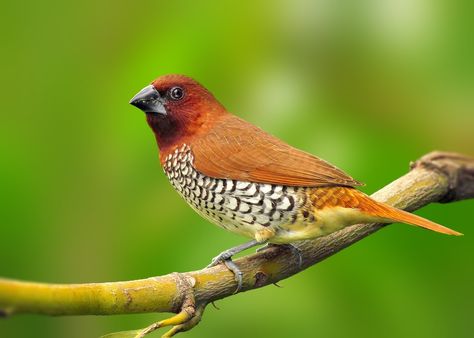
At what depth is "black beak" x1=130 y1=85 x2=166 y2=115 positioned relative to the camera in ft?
9.54

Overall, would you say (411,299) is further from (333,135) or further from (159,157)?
(159,157)

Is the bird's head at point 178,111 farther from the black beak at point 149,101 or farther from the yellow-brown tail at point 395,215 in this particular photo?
the yellow-brown tail at point 395,215

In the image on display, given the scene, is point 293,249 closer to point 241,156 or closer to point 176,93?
point 241,156

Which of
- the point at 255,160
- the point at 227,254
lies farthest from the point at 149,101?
the point at 227,254

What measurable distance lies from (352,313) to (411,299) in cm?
20

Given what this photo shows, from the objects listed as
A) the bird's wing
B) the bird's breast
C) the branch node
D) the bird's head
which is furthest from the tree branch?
the bird's head

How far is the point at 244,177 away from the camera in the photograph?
9.20 feet

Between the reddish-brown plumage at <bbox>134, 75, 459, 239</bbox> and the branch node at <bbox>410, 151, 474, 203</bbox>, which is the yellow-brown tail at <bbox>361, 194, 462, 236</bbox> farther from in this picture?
the branch node at <bbox>410, 151, 474, 203</bbox>

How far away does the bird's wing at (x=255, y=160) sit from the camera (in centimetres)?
274

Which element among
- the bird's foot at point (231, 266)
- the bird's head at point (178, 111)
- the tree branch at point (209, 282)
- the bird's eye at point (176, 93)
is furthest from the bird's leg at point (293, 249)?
the bird's eye at point (176, 93)

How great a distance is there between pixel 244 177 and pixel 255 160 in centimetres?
7

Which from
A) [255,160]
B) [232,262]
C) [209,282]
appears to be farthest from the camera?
[255,160]

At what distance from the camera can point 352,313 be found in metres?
3.12

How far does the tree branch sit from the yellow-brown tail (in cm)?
19
